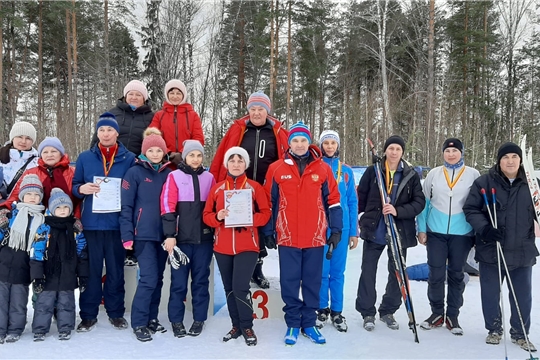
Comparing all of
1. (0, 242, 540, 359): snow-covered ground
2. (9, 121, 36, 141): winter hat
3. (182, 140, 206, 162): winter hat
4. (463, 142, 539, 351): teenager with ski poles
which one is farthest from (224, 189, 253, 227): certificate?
(9, 121, 36, 141): winter hat

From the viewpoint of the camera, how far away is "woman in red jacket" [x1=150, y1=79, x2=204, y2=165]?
444 cm

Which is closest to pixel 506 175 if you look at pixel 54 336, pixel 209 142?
pixel 54 336

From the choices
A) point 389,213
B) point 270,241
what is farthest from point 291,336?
point 389,213

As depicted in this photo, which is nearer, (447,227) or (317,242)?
(317,242)

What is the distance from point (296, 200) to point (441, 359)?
1.83 meters

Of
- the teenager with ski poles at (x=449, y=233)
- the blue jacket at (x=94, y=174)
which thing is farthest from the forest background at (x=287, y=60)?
the blue jacket at (x=94, y=174)

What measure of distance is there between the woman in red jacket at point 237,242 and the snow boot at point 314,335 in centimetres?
49

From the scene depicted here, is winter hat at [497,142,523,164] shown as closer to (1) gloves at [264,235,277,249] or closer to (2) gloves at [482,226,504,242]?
(2) gloves at [482,226,504,242]

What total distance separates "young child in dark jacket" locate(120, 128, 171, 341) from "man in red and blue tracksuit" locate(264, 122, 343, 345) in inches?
42.0

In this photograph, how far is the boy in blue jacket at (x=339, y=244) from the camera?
4016 millimetres

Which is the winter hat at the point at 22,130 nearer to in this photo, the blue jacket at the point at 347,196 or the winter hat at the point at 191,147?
the winter hat at the point at 191,147

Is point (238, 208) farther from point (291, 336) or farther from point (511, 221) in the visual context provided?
point (511, 221)

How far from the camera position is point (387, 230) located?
155 inches

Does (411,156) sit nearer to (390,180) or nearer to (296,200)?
(390,180)
